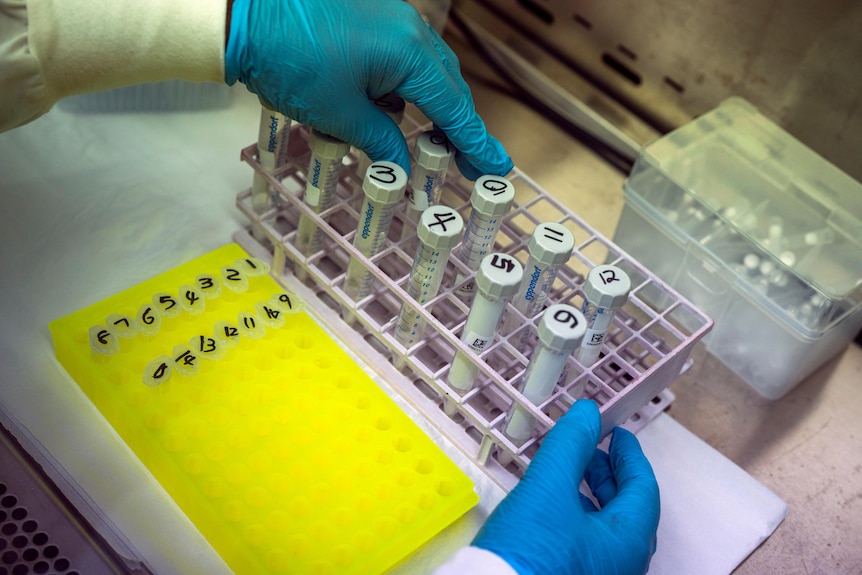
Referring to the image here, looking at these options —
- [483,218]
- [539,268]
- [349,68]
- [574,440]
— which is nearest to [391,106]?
[349,68]

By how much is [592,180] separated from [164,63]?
0.84m

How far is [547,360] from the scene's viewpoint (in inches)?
40.8

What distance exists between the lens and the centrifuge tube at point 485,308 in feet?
3.41

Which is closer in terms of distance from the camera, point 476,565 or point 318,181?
point 476,565

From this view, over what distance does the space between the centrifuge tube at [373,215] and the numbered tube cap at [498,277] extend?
0.16 metres

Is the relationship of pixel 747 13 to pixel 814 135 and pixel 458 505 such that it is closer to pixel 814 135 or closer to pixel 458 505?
pixel 814 135

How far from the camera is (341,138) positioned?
1.20 meters

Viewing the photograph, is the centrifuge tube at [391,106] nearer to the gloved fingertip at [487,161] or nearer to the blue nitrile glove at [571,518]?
the gloved fingertip at [487,161]

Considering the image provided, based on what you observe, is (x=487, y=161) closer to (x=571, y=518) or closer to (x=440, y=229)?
(x=440, y=229)

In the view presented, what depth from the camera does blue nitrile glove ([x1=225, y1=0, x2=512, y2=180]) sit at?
→ 1.13 metres

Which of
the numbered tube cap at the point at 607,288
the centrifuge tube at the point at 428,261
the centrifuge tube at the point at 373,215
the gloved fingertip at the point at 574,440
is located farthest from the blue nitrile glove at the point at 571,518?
the centrifuge tube at the point at 373,215

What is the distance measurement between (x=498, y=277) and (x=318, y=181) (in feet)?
1.08

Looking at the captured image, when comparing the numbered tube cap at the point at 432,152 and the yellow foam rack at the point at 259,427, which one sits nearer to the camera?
the yellow foam rack at the point at 259,427

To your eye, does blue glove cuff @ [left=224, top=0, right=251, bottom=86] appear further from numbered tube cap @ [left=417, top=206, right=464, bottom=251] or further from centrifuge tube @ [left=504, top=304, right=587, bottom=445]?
centrifuge tube @ [left=504, top=304, right=587, bottom=445]
